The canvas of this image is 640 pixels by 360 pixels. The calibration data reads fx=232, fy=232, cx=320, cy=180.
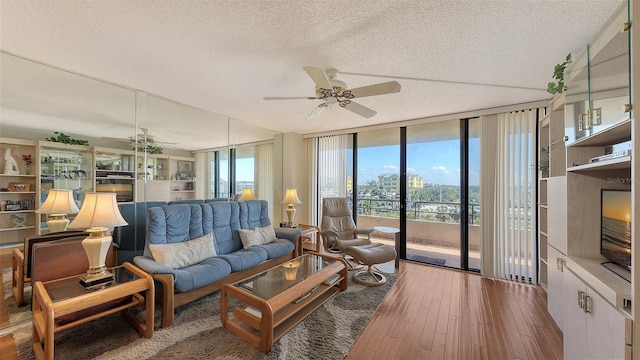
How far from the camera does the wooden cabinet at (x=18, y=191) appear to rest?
7.14ft

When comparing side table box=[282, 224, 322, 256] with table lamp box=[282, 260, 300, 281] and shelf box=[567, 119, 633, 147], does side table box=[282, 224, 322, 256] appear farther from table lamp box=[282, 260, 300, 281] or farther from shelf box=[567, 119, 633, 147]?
shelf box=[567, 119, 633, 147]

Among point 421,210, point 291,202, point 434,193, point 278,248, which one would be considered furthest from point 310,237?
point 434,193

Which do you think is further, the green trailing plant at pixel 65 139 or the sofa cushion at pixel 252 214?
the sofa cushion at pixel 252 214

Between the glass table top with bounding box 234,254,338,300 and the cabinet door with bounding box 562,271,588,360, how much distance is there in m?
1.97

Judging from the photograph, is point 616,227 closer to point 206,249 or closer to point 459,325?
point 459,325

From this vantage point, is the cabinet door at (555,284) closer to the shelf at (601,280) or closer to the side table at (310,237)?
the shelf at (601,280)

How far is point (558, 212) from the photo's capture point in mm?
1986

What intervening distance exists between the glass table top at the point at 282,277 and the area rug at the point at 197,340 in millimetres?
365

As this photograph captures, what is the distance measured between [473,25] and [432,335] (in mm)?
2447

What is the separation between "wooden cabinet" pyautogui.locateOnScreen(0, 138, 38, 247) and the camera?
218 centimetres

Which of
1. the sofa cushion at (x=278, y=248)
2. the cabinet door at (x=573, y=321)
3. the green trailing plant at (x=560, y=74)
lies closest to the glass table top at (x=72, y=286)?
the sofa cushion at (x=278, y=248)

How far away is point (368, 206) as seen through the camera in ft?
15.2

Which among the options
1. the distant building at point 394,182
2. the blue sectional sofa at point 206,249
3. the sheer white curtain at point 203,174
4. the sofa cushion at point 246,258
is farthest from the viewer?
the distant building at point 394,182

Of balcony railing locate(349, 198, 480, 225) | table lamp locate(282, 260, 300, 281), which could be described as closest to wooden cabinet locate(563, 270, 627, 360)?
balcony railing locate(349, 198, 480, 225)
